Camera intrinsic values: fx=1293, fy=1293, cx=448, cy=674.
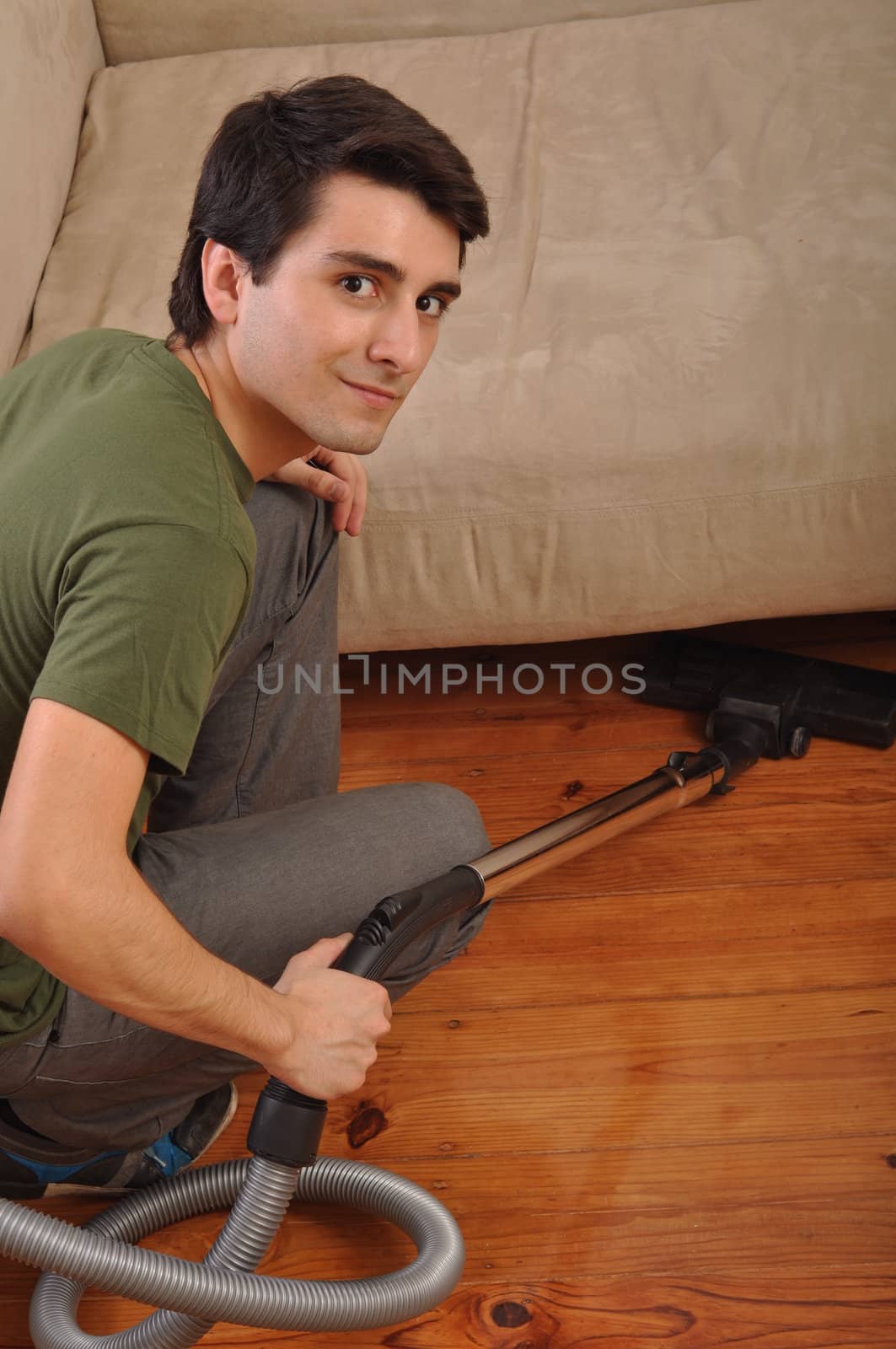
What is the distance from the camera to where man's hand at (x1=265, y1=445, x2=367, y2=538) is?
4.46 ft

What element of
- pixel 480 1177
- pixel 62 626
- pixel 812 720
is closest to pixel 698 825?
pixel 812 720

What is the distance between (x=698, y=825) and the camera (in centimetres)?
163

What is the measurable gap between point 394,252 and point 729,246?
0.86m

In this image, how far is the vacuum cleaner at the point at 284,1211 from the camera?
814 mm

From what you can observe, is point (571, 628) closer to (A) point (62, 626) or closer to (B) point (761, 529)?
(B) point (761, 529)

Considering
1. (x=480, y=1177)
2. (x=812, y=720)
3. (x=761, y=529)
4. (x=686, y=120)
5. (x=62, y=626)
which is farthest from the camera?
(x=686, y=120)

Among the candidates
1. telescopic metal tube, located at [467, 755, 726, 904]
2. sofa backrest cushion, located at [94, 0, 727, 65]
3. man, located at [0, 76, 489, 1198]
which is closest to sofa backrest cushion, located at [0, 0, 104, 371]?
sofa backrest cushion, located at [94, 0, 727, 65]

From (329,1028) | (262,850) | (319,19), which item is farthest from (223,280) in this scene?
(319,19)

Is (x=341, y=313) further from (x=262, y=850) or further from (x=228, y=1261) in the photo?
(x=228, y=1261)

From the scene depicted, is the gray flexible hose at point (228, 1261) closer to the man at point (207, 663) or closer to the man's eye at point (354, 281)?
the man at point (207, 663)

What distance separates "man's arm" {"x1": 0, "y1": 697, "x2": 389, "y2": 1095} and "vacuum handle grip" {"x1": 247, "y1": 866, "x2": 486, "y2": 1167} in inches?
0.8

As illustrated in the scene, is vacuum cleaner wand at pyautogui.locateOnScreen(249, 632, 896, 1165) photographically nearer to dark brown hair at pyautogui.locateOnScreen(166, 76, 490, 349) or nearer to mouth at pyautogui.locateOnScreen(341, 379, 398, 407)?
mouth at pyautogui.locateOnScreen(341, 379, 398, 407)

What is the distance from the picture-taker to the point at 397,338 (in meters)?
1.04

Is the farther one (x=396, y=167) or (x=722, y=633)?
(x=722, y=633)
